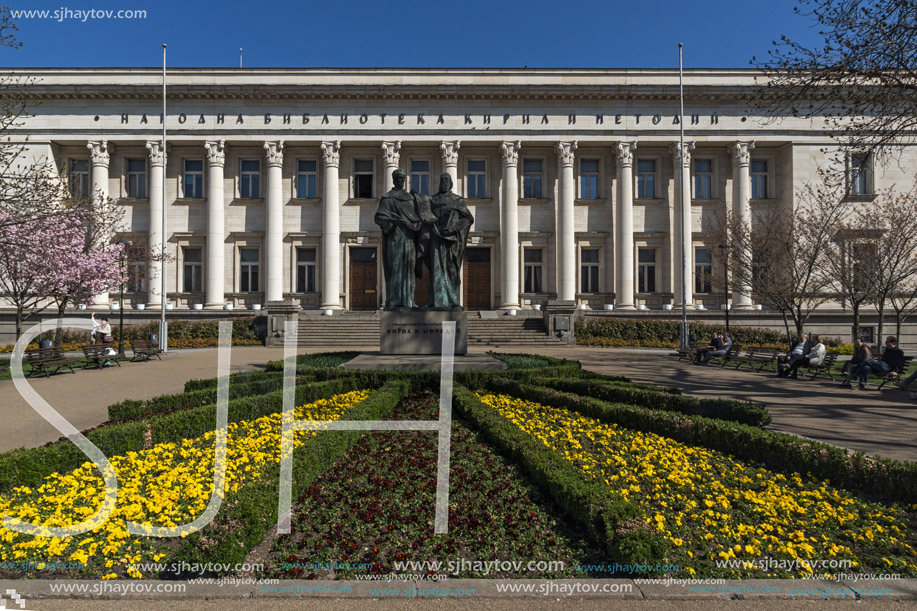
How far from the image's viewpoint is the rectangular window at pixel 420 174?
36281 mm

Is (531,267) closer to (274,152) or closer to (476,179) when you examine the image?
(476,179)

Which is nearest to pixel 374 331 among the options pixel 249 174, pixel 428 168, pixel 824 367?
pixel 428 168

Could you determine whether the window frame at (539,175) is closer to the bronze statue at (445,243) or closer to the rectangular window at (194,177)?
the rectangular window at (194,177)

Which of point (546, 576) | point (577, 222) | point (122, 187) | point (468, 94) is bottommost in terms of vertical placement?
point (546, 576)

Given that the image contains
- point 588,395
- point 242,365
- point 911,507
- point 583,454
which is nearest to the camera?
point 911,507

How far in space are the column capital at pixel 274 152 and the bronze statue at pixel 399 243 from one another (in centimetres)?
2273

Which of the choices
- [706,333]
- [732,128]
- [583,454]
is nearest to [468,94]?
[732,128]

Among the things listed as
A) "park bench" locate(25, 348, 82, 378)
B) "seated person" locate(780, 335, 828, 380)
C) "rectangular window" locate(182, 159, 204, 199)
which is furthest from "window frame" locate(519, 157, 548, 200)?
"park bench" locate(25, 348, 82, 378)

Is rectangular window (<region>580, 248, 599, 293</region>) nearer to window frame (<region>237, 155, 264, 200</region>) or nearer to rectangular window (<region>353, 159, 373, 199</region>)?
rectangular window (<region>353, 159, 373, 199</region>)

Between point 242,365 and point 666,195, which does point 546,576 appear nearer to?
point 242,365

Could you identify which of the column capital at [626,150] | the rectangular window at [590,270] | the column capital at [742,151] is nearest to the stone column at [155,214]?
the rectangular window at [590,270]

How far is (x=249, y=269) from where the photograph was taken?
35.8m

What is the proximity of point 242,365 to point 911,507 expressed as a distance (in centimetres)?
1656

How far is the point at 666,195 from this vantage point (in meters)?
35.8
